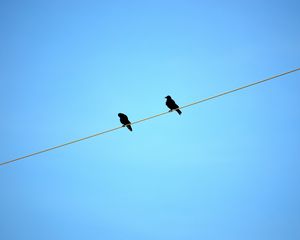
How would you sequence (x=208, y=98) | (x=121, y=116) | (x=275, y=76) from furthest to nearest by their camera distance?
(x=121, y=116)
(x=208, y=98)
(x=275, y=76)

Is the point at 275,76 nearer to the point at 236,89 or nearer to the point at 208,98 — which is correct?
the point at 236,89

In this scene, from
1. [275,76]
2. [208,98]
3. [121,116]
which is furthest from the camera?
[121,116]

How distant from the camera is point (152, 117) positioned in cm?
826

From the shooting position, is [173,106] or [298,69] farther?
[173,106]

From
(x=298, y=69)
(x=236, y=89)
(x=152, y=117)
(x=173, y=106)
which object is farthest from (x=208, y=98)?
(x=173, y=106)

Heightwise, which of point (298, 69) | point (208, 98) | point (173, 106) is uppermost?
point (173, 106)

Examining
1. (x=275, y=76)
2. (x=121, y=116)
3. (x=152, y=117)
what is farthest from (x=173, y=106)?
(x=275, y=76)

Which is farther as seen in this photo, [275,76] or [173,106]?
[173,106]

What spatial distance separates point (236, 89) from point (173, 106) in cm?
679

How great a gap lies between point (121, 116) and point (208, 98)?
674 centimetres

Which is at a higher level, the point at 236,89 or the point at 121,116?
the point at 121,116

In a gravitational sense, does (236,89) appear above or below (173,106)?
below

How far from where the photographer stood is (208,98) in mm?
7828

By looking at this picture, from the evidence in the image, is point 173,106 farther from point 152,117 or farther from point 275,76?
point 275,76
